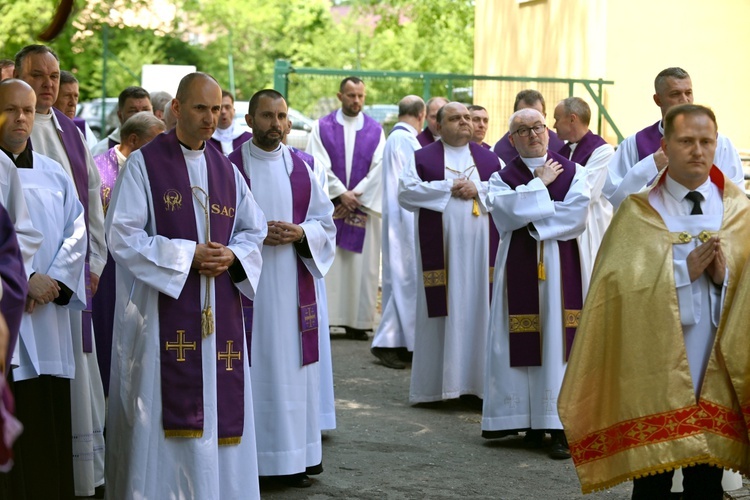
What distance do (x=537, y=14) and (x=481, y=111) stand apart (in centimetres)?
821

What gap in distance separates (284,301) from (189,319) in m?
1.25

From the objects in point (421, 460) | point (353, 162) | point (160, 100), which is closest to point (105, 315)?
point (421, 460)

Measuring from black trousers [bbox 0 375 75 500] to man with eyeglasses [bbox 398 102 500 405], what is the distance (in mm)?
4066

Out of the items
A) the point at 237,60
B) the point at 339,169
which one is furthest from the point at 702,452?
the point at 237,60

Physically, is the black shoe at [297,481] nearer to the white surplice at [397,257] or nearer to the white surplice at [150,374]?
the white surplice at [150,374]

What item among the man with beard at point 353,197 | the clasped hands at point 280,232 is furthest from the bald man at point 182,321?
the man with beard at point 353,197

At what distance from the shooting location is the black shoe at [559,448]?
26.2 ft

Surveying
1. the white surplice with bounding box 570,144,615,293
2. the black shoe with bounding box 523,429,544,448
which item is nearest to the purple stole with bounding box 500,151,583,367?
the white surplice with bounding box 570,144,615,293

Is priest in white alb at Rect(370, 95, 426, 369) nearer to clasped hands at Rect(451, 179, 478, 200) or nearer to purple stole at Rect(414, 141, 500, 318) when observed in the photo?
purple stole at Rect(414, 141, 500, 318)

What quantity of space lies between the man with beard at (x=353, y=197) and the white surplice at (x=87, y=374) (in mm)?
5489

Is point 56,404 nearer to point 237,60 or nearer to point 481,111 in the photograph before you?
point 481,111

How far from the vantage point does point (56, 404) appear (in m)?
6.10

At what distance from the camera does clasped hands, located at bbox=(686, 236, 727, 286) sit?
210 inches

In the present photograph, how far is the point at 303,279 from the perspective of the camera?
289 inches
